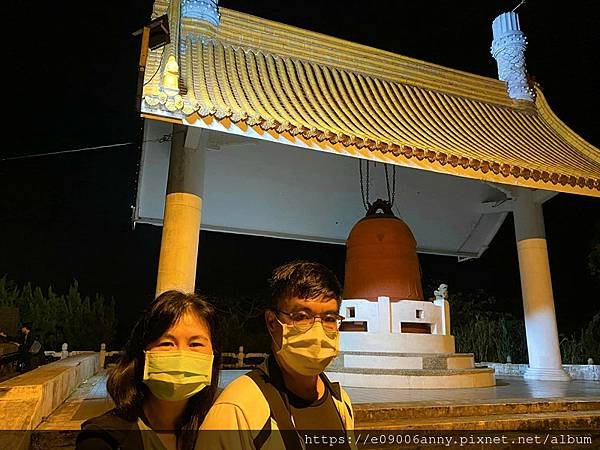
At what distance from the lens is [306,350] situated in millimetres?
1942

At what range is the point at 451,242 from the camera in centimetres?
1266

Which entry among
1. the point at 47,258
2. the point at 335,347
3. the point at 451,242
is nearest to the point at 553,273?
the point at 451,242

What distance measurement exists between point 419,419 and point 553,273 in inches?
603

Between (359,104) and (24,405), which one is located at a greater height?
(359,104)

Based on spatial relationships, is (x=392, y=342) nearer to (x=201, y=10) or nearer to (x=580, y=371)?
(x=580, y=371)

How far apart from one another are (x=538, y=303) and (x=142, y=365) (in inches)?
331

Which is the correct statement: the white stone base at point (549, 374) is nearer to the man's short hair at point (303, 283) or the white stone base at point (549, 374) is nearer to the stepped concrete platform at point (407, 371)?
the stepped concrete platform at point (407, 371)

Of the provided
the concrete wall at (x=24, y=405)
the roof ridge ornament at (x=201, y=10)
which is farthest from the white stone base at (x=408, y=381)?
the roof ridge ornament at (x=201, y=10)

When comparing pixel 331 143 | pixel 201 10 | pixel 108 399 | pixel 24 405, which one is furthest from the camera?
pixel 201 10

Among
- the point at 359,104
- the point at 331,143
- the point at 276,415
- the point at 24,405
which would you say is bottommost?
the point at 24,405

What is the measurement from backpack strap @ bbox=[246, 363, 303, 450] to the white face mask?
12cm

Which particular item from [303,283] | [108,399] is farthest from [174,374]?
[108,399]

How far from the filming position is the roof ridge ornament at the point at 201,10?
748cm

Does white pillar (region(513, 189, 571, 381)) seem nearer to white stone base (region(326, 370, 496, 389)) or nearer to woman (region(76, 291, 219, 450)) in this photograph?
white stone base (region(326, 370, 496, 389))
